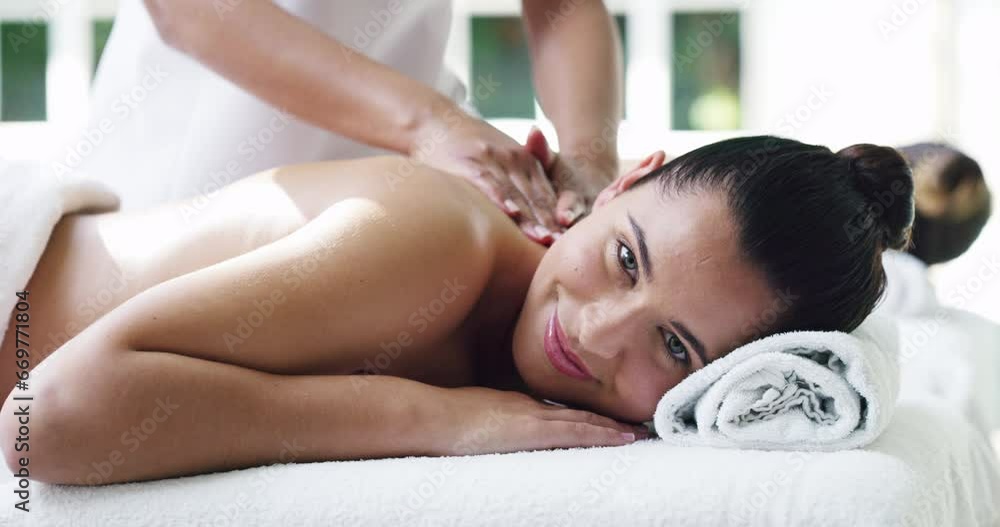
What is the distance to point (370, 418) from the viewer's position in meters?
1.04

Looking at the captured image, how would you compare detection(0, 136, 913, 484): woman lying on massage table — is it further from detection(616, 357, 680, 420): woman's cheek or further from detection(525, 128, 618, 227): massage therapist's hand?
detection(525, 128, 618, 227): massage therapist's hand

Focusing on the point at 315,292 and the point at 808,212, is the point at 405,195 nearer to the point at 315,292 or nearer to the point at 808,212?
the point at 315,292

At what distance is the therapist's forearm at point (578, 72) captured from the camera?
1672 millimetres

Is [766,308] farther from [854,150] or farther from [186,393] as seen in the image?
[186,393]

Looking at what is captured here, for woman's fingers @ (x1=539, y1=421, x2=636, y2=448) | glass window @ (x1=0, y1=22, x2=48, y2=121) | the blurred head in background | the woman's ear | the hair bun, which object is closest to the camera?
woman's fingers @ (x1=539, y1=421, x2=636, y2=448)

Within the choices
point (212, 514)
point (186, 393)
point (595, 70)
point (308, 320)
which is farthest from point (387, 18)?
point (212, 514)

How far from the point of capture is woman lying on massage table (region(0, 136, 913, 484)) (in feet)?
3.16

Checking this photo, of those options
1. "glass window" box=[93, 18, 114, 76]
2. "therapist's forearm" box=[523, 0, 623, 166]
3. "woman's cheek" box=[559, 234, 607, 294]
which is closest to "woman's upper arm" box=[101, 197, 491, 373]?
"woman's cheek" box=[559, 234, 607, 294]

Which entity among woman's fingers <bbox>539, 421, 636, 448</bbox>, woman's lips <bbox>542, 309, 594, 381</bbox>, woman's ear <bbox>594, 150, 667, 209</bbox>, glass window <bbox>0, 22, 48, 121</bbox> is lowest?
glass window <bbox>0, 22, 48, 121</bbox>

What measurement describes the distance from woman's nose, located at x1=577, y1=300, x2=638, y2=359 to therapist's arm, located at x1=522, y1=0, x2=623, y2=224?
421mm

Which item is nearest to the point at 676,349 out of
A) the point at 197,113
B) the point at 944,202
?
the point at 197,113

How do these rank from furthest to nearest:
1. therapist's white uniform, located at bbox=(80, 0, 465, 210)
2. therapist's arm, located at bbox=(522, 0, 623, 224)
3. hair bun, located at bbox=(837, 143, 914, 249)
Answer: therapist's white uniform, located at bbox=(80, 0, 465, 210) < therapist's arm, located at bbox=(522, 0, 623, 224) < hair bun, located at bbox=(837, 143, 914, 249)

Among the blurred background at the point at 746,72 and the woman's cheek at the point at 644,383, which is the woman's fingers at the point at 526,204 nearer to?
the woman's cheek at the point at 644,383

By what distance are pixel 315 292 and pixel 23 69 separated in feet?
13.6
